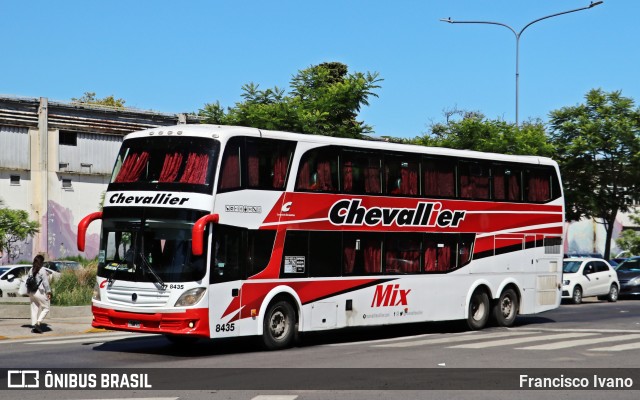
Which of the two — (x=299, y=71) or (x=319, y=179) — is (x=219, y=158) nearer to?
(x=319, y=179)

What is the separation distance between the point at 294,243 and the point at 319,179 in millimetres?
1468

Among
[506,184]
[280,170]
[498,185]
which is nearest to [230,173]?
[280,170]

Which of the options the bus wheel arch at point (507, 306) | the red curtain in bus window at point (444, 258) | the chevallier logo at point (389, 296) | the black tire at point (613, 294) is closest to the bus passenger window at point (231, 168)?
the chevallier logo at point (389, 296)

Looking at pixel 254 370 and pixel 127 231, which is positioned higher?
pixel 127 231

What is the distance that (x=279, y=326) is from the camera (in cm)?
1916

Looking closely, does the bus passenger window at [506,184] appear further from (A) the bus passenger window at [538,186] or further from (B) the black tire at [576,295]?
(B) the black tire at [576,295]

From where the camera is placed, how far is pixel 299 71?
3856 centimetres

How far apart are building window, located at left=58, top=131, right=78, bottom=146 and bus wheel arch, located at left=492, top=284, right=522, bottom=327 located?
34160 millimetres

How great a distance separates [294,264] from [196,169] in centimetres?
300

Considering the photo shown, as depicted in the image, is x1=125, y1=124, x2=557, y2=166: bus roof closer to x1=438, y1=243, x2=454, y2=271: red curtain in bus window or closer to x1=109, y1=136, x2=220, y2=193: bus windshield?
x1=109, y1=136, x2=220, y2=193: bus windshield

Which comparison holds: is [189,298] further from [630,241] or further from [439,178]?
[630,241]

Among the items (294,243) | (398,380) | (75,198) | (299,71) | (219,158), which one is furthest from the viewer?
(75,198)

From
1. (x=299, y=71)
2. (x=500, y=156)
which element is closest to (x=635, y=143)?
(x=299, y=71)

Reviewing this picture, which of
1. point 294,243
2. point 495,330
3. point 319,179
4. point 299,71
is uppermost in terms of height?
point 299,71
